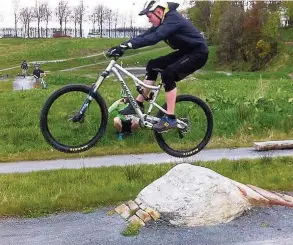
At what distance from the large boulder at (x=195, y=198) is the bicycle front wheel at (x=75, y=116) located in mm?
1686

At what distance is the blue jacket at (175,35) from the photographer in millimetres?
7270

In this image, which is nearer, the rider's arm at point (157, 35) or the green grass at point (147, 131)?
the rider's arm at point (157, 35)

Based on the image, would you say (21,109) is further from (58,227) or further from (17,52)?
(17,52)

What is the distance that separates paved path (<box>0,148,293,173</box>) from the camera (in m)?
11.8

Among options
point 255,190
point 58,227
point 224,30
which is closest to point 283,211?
point 255,190

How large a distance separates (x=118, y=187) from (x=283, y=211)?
10.2 feet

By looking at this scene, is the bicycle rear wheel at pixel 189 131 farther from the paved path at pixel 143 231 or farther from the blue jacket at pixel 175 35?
the paved path at pixel 143 231

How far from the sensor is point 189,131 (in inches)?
340

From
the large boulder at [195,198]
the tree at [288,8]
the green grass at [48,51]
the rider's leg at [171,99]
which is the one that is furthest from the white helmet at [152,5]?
the tree at [288,8]

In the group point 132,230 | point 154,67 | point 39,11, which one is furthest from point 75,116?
point 39,11

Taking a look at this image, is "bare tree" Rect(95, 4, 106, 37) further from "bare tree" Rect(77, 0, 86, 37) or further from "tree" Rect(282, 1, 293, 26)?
"tree" Rect(282, 1, 293, 26)

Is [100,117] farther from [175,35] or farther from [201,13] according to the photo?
[201,13]

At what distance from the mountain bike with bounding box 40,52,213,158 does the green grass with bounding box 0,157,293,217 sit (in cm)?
119

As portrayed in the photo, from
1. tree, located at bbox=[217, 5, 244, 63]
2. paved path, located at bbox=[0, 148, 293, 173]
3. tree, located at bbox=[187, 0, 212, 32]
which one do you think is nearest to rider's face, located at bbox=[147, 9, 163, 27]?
paved path, located at bbox=[0, 148, 293, 173]
